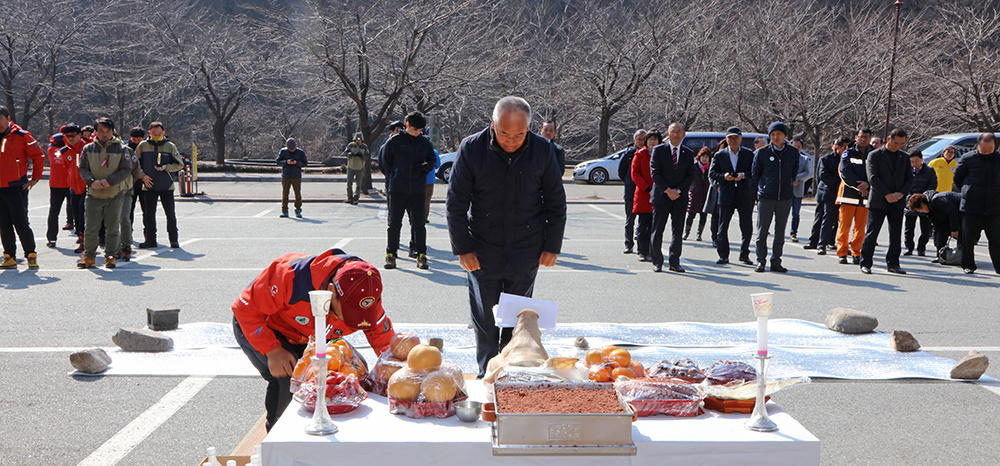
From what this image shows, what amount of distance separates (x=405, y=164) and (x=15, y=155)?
472 cm

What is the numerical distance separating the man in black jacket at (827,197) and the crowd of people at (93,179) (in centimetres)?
1039

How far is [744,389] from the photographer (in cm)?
273

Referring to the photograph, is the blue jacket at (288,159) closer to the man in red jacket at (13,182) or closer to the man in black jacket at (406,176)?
the man in red jacket at (13,182)

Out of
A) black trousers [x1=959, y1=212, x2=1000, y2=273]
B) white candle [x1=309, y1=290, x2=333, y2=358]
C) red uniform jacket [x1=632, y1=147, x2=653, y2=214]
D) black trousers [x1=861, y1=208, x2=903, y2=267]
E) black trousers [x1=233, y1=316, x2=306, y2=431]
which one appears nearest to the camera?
white candle [x1=309, y1=290, x2=333, y2=358]

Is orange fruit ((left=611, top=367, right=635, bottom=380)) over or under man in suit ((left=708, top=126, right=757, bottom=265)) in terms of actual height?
under

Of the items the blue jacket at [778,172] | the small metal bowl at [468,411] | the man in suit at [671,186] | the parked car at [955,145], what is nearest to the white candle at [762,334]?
the small metal bowl at [468,411]

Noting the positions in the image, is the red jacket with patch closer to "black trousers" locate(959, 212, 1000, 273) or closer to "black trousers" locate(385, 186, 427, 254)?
"black trousers" locate(385, 186, 427, 254)

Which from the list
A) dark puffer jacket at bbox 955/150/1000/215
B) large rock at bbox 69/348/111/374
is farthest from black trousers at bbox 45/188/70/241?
dark puffer jacket at bbox 955/150/1000/215

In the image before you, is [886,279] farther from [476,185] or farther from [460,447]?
[460,447]

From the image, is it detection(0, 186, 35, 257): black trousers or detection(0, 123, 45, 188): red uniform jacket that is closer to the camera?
detection(0, 123, 45, 188): red uniform jacket

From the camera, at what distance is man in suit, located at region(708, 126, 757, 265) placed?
399 inches

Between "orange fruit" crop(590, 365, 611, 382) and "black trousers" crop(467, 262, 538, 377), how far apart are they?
4.59 feet

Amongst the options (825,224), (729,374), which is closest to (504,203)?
(729,374)

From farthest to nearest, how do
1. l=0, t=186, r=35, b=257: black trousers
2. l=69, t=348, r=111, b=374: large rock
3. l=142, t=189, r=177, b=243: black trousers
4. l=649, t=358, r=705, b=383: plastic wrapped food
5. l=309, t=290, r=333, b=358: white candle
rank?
1. l=142, t=189, r=177, b=243: black trousers
2. l=0, t=186, r=35, b=257: black trousers
3. l=69, t=348, r=111, b=374: large rock
4. l=649, t=358, r=705, b=383: plastic wrapped food
5. l=309, t=290, r=333, b=358: white candle
